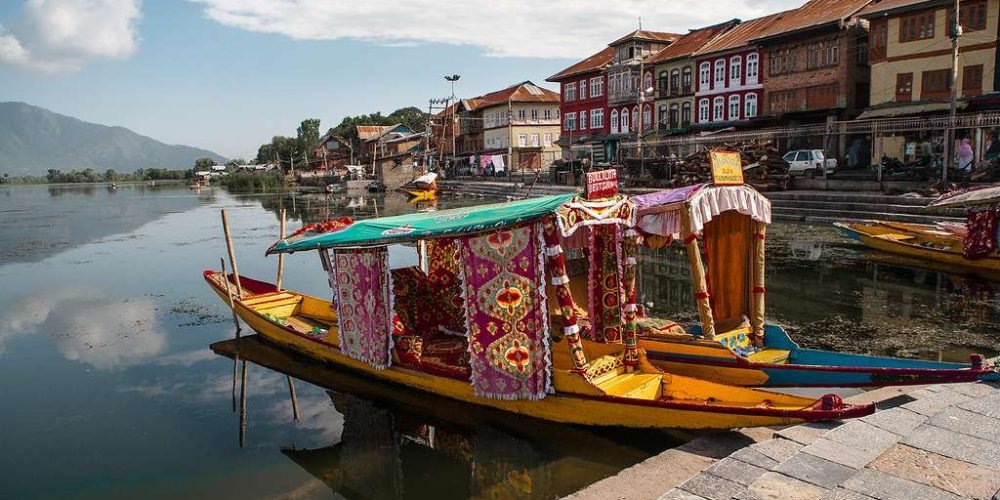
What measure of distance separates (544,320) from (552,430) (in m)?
1.51

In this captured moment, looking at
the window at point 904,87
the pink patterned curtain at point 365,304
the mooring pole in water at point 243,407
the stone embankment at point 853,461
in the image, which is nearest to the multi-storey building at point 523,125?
the window at point 904,87

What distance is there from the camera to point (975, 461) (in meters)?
5.50

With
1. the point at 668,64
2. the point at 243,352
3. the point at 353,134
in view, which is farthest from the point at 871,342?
the point at 353,134

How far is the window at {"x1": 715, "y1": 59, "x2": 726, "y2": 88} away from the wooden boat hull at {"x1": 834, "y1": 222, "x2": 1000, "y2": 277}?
19789 millimetres

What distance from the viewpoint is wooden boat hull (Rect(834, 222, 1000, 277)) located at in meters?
15.1

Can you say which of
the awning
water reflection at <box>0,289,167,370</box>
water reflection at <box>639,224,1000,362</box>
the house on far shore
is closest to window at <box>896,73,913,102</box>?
the awning

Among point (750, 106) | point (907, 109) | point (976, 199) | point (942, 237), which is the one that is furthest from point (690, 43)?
point (976, 199)

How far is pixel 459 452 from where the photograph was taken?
25.3 feet

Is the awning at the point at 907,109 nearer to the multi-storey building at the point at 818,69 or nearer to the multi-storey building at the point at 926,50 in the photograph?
the multi-storey building at the point at 926,50

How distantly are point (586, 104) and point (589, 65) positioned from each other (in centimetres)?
297

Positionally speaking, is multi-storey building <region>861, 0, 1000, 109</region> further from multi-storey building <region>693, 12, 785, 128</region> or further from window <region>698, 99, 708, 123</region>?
window <region>698, 99, 708, 123</region>

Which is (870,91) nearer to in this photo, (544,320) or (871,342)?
(871,342)

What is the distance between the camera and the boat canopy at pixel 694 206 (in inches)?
312

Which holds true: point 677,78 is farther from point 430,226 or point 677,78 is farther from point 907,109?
point 430,226
